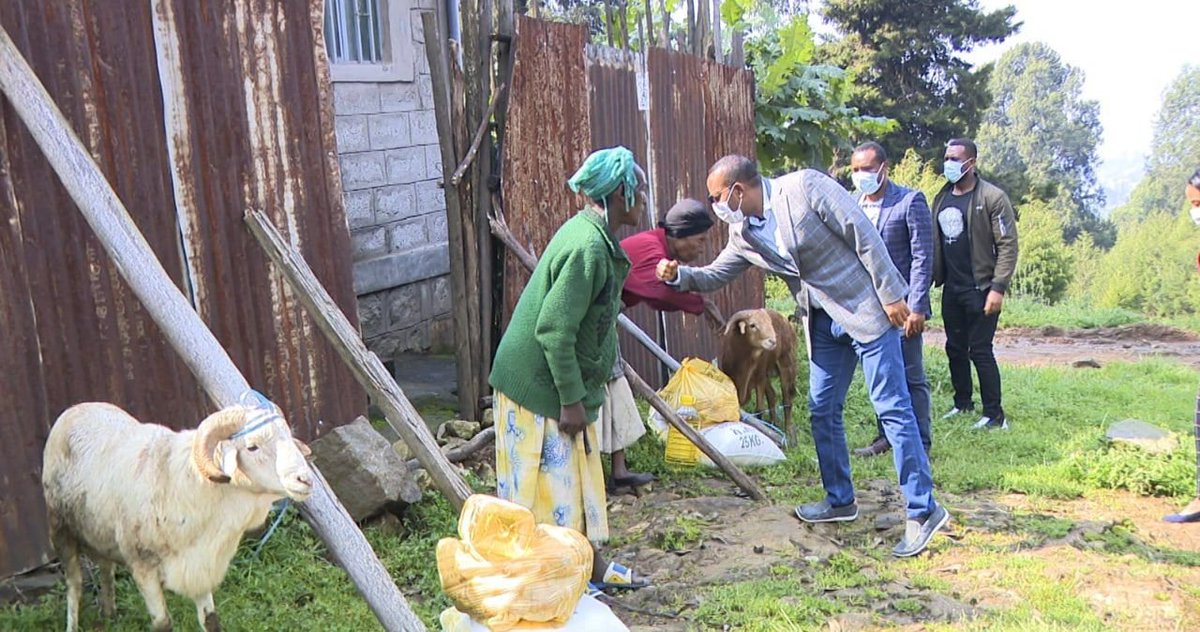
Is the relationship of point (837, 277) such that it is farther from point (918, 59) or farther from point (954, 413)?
point (918, 59)

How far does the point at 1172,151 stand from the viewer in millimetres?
59500

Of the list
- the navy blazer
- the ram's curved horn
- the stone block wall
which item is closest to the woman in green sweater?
the ram's curved horn

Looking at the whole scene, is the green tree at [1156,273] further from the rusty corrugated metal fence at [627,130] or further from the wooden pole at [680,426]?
the wooden pole at [680,426]

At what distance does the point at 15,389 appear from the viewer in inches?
145

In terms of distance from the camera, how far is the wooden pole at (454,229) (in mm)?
5789

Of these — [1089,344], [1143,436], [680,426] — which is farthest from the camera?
[1089,344]

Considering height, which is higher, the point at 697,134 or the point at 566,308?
the point at 697,134

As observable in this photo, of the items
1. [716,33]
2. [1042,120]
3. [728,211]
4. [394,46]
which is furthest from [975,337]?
[1042,120]

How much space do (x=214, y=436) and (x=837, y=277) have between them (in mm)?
3018

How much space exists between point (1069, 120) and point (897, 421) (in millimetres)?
59850

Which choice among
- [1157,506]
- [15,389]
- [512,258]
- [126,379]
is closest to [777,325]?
[512,258]

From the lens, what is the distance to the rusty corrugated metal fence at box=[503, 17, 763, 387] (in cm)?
628

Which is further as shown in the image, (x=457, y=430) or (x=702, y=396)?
(x=702, y=396)

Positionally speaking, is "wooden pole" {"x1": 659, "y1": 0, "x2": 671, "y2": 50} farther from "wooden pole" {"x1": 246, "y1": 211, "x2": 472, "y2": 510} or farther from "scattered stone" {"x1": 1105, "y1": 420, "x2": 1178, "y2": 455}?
"wooden pole" {"x1": 246, "y1": 211, "x2": 472, "y2": 510}
